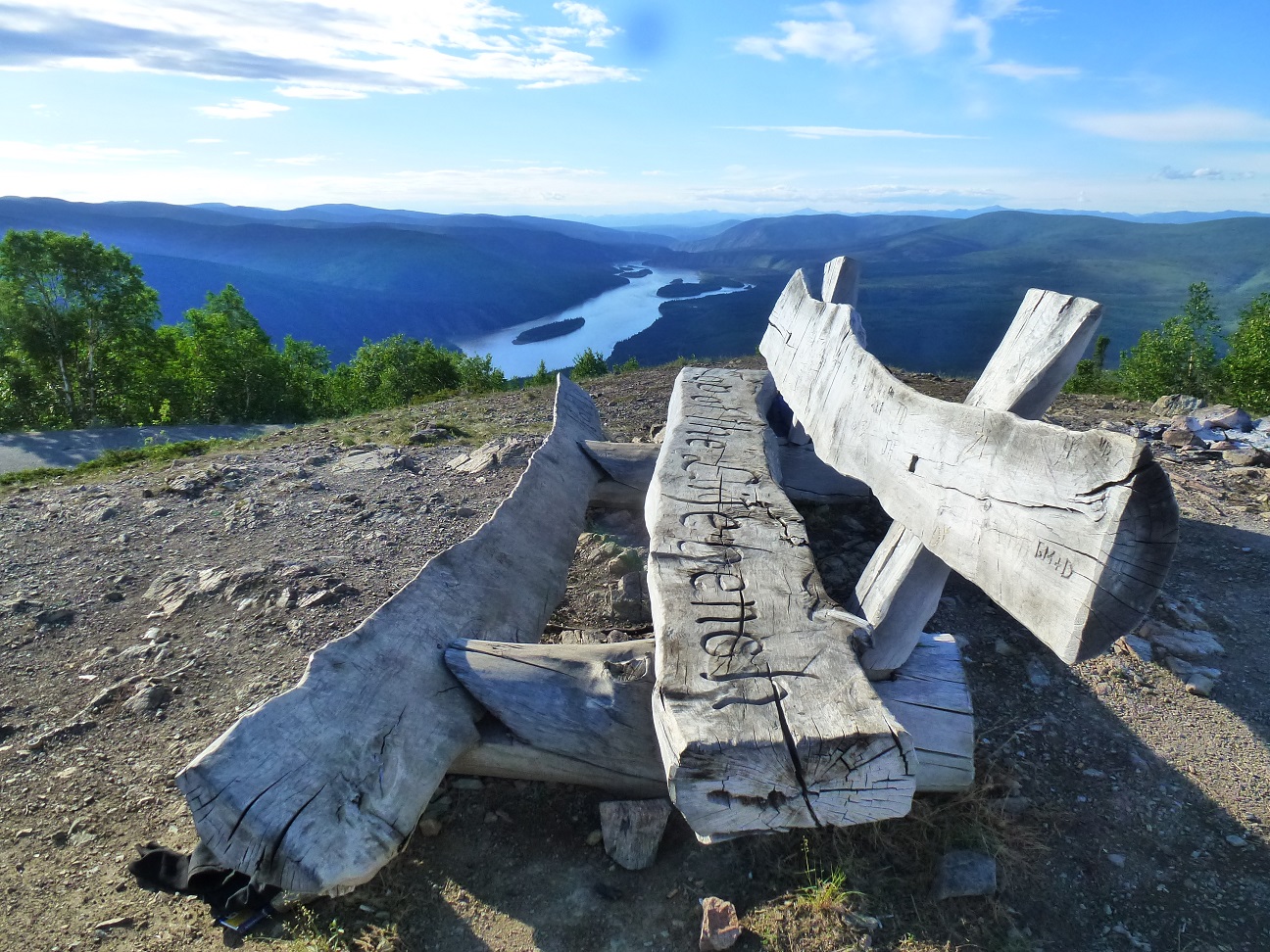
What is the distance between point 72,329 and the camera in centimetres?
2441

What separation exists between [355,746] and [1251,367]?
957 inches

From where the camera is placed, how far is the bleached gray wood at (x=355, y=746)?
241 cm

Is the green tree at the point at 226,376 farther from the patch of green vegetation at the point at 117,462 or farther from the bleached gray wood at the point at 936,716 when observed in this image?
the bleached gray wood at the point at 936,716

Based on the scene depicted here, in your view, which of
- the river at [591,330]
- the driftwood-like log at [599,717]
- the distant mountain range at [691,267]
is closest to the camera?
the driftwood-like log at [599,717]

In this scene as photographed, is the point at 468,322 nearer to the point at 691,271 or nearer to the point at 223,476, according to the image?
the point at 691,271

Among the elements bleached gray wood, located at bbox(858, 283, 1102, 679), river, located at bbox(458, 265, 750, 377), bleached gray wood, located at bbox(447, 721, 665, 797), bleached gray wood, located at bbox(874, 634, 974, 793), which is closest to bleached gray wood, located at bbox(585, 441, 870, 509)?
bleached gray wood, located at bbox(858, 283, 1102, 679)

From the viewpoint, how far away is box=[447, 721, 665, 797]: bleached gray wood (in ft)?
9.92

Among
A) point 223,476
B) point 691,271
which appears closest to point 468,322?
point 691,271

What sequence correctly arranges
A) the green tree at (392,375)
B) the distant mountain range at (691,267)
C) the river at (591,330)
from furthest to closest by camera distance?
the river at (591,330), the distant mountain range at (691,267), the green tree at (392,375)

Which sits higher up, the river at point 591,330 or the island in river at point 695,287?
the island in river at point 695,287

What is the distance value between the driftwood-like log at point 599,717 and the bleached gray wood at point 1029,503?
28.4 inches

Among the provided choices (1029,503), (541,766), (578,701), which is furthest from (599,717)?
(1029,503)

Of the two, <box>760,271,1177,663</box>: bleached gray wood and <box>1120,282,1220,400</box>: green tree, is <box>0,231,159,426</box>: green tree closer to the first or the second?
<box>760,271,1177,663</box>: bleached gray wood

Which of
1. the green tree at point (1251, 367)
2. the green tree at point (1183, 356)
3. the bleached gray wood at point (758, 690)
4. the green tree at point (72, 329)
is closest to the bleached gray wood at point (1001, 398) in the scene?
the bleached gray wood at point (758, 690)
